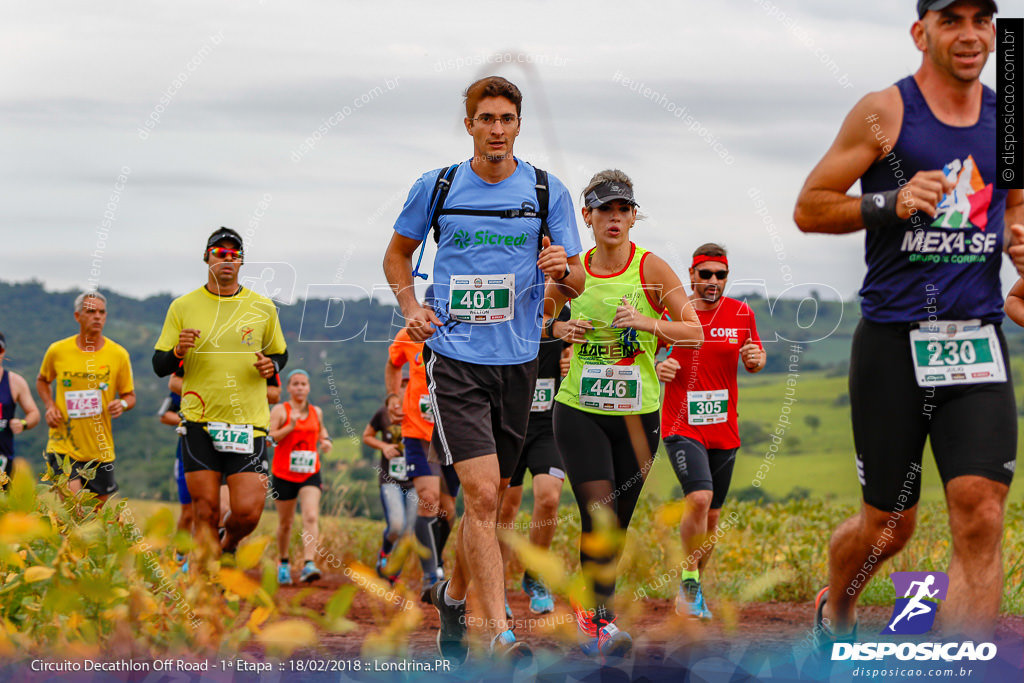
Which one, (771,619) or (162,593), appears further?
(771,619)

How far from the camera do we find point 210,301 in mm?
7770

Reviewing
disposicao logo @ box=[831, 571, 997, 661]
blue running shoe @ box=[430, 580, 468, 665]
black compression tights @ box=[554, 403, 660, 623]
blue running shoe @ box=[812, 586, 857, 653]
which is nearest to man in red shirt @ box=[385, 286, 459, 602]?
black compression tights @ box=[554, 403, 660, 623]

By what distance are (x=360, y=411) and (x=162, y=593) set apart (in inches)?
274

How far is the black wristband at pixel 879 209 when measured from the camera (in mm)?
3988

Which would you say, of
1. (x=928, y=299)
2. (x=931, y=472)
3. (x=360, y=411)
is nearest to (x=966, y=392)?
(x=928, y=299)

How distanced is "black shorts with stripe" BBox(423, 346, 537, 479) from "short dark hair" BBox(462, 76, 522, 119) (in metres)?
1.15

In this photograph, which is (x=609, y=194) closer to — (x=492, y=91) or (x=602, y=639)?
(x=492, y=91)

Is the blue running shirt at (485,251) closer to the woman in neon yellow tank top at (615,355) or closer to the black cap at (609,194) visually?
the woman in neon yellow tank top at (615,355)

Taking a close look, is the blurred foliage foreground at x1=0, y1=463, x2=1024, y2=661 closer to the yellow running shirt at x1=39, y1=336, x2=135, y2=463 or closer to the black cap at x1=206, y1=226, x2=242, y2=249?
the black cap at x1=206, y1=226, x2=242, y2=249

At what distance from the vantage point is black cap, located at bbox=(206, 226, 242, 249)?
7.57m

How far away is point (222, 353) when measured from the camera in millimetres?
7645

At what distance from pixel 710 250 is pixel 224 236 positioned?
3336mm

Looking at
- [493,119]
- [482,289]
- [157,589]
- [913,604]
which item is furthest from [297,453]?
[913,604]

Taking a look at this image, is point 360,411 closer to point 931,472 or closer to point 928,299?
point 931,472
